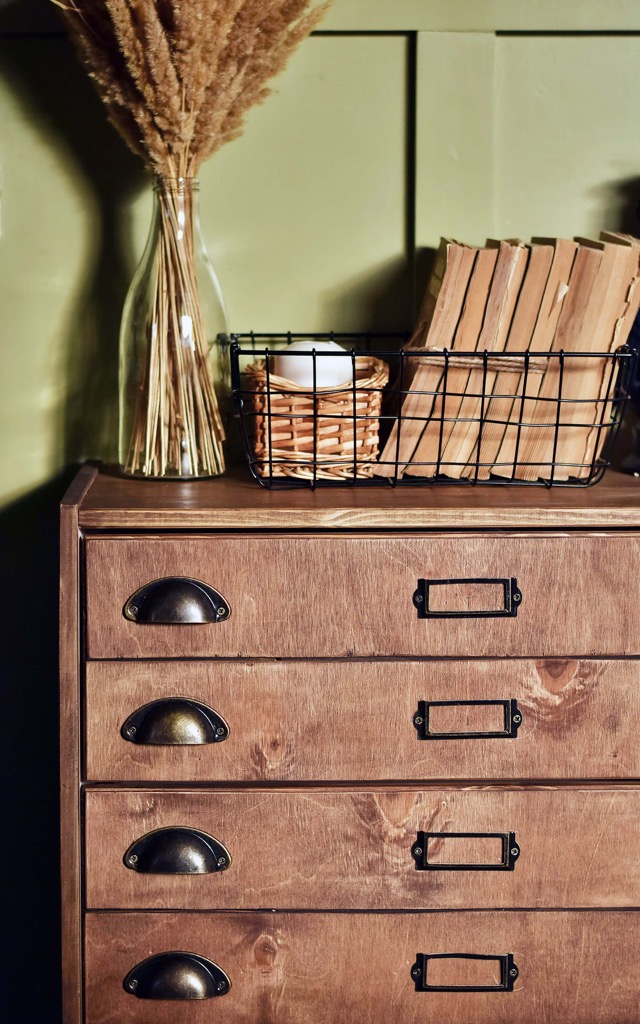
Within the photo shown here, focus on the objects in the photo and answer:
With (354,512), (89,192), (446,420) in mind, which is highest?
(89,192)

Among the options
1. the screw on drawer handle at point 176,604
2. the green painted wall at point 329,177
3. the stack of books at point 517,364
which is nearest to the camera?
the screw on drawer handle at point 176,604

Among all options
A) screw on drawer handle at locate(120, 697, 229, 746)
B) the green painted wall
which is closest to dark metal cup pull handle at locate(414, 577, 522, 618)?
screw on drawer handle at locate(120, 697, 229, 746)

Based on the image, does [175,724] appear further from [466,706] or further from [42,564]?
[42,564]

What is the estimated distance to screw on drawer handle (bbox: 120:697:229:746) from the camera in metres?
1.03

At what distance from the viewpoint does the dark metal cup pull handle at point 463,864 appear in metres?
1.05

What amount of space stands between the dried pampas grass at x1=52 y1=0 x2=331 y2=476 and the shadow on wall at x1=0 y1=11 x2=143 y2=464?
0.59ft

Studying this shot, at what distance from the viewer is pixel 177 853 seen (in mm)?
1039

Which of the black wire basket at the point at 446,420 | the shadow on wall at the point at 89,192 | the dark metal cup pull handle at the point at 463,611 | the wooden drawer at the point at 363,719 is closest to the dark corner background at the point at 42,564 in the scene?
the shadow on wall at the point at 89,192

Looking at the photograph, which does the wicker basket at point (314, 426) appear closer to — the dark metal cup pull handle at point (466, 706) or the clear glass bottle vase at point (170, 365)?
the clear glass bottle vase at point (170, 365)

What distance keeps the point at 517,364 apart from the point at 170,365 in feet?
1.44

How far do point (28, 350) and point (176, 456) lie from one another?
0.37 m

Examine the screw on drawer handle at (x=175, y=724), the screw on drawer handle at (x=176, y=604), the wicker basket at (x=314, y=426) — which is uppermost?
the wicker basket at (x=314, y=426)

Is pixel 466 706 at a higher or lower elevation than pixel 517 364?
lower

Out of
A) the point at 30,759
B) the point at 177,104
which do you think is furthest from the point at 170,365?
the point at 30,759
